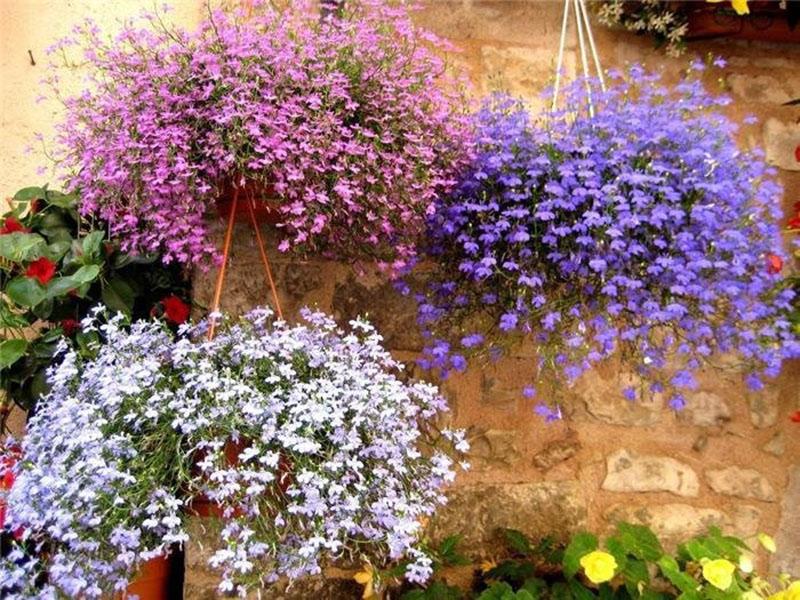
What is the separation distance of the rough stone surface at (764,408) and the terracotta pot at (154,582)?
1.67 metres

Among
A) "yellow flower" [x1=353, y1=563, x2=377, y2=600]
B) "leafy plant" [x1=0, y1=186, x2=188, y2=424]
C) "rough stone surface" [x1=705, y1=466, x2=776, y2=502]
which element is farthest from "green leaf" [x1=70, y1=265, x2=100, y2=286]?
"rough stone surface" [x1=705, y1=466, x2=776, y2=502]

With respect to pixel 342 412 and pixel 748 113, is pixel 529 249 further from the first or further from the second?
pixel 748 113

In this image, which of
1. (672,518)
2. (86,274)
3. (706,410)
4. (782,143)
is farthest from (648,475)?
(86,274)

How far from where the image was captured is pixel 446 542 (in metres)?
1.97

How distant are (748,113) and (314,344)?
163 cm

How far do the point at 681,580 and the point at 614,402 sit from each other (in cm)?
55

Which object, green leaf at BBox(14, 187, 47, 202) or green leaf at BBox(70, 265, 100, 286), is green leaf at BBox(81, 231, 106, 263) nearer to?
green leaf at BBox(70, 265, 100, 286)

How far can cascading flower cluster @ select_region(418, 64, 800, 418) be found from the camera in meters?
1.65

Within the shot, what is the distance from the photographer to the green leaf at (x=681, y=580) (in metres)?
1.77

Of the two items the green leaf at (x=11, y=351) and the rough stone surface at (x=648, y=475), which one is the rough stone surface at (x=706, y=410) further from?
the green leaf at (x=11, y=351)

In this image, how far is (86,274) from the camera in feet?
5.66

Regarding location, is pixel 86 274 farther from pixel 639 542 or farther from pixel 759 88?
pixel 759 88

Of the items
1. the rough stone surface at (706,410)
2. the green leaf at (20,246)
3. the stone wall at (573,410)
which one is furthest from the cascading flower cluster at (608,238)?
the green leaf at (20,246)

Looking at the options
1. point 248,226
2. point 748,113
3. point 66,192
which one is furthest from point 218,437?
point 748,113
